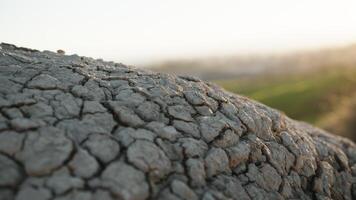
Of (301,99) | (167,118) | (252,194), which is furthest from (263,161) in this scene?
(301,99)

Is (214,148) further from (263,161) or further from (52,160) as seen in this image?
(52,160)

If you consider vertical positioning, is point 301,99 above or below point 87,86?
below

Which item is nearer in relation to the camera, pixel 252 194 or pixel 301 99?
pixel 252 194

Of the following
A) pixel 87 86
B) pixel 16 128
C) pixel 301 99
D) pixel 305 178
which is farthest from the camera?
pixel 301 99

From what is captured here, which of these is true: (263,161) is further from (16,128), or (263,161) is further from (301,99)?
(301,99)

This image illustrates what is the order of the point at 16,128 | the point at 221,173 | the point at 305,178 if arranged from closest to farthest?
the point at 16,128
the point at 221,173
the point at 305,178

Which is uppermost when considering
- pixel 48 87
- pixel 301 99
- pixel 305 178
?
pixel 48 87

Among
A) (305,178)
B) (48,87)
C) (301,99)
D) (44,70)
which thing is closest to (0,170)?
(48,87)
